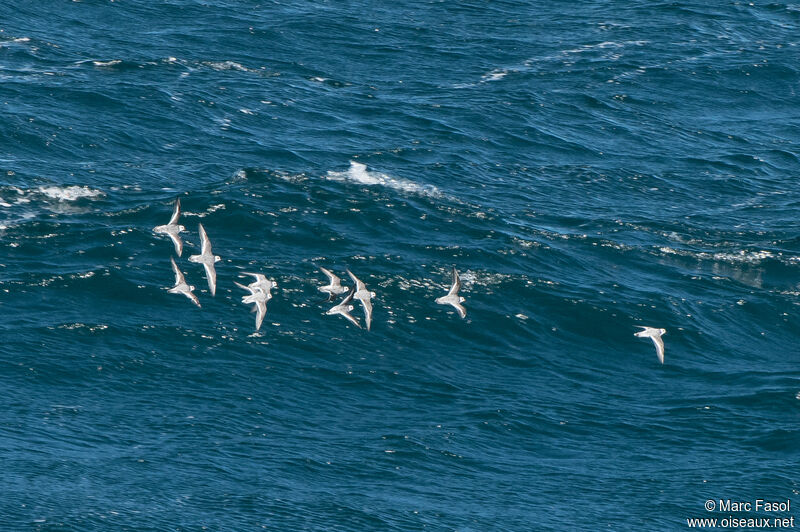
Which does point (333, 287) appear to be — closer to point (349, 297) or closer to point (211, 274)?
point (349, 297)

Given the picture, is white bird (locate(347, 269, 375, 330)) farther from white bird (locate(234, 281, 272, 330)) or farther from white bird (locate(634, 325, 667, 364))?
white bird (locate(634, 325, 667, 364))

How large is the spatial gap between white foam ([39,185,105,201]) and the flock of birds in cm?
1600

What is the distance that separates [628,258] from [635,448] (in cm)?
2620

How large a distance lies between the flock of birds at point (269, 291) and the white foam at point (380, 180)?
19646 mm

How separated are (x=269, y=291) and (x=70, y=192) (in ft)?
82.5

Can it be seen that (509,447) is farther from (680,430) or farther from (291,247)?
(291,247)

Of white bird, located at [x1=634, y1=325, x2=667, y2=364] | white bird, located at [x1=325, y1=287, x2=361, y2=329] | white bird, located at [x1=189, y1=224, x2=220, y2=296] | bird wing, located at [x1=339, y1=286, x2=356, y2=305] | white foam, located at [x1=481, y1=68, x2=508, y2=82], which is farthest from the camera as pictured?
white foam, located at [x1=481, y1=68, x2=508, y2=82]

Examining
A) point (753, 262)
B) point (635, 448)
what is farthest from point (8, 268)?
point (753, 262)

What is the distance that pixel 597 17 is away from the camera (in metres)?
170

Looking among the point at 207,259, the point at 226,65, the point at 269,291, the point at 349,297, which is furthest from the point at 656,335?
the point at 226,65

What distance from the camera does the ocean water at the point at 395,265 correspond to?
97.2 m

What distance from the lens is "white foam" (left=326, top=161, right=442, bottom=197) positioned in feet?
424

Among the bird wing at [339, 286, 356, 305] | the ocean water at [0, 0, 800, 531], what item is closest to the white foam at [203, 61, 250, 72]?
the ocean water at [0, 0, 800, 531]

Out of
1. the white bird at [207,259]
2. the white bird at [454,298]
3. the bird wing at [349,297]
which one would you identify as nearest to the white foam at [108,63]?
the white bird at [207,259]
